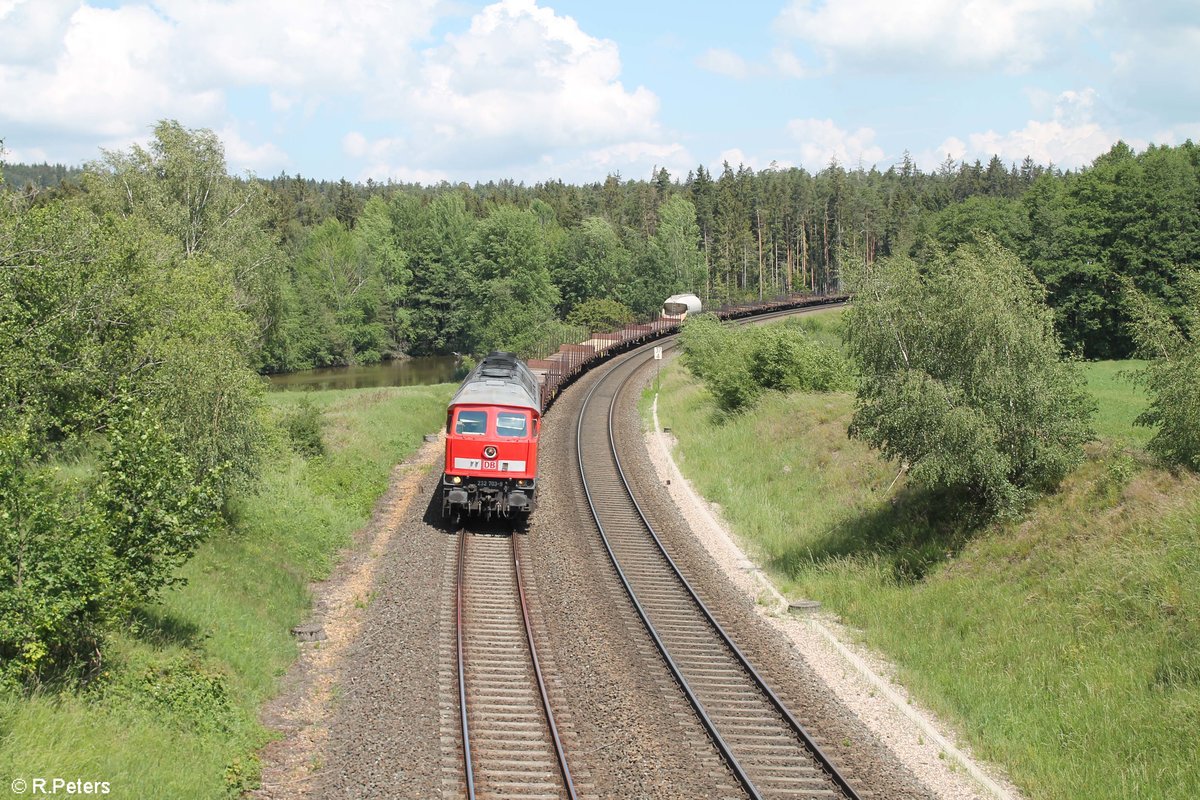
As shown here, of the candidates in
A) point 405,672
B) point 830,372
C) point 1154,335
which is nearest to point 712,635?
point 405,672

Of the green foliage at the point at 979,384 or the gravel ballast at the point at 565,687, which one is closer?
the gravel ballast at the point at 565,687

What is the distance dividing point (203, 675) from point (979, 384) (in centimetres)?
1463

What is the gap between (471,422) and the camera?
2181cm

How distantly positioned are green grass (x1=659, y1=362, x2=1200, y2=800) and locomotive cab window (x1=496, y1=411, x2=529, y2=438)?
6580mm

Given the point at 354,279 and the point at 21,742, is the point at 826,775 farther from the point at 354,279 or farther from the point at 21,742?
the point at 354,279

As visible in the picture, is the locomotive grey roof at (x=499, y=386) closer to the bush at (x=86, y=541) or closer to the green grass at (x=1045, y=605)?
the green grass at (x=1045, y=605)

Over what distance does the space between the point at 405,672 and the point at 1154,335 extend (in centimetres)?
1509

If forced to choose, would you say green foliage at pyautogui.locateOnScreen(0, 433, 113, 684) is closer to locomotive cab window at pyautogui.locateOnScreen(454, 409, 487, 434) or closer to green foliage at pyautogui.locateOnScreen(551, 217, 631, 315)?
locomotive cab window at pyautogui.locateOnScreen(454, 409, 487, 434)

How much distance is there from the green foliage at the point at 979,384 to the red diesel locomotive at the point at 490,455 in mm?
8316

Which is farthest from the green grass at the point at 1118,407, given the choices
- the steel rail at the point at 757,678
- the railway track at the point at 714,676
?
the railway track at the point at 714,676

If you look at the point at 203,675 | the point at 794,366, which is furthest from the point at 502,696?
the point at 794,366

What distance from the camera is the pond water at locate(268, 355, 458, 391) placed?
7112cm

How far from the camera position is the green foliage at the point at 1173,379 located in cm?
1555

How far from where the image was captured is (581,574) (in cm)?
1917
